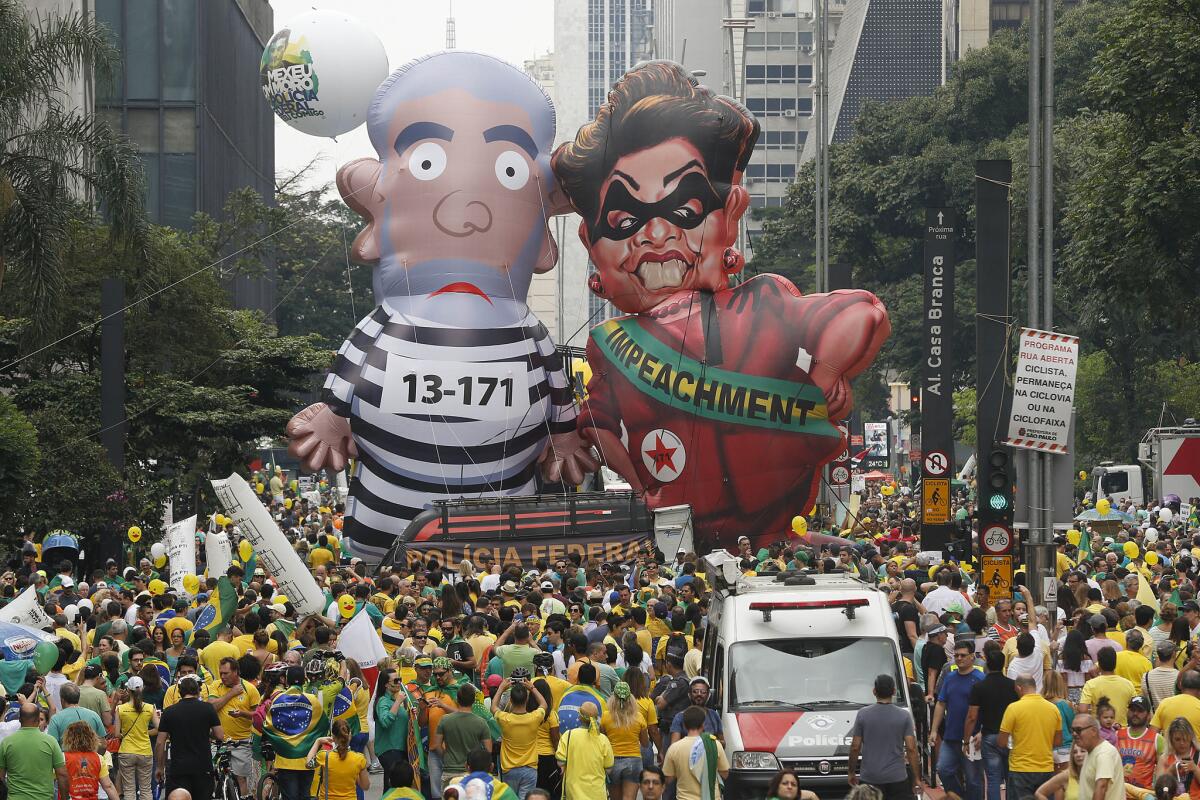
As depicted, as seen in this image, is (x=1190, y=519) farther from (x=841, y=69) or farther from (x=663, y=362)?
(x=841, y=69)

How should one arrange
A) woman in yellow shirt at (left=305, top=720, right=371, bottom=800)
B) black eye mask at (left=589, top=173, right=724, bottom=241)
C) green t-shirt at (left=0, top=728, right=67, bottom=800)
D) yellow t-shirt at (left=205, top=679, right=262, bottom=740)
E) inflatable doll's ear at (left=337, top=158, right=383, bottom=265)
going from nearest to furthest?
green t-shirt at (left=0, top=728, right=67, bottom=800) → woman in yellow shirt at (left=305, top=720, right=371, bottom=800) → yellow t-shirt at (left=205, top=679, right=262, bottom=740) → black eye mask at (left=589, top=173, right=724, bottom=241) → inflatable doll's ear at (left=337, top=158, right=383, bottom=265)

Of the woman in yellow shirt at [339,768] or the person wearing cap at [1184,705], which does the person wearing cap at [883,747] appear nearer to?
the person wearing cap at [1184,705]

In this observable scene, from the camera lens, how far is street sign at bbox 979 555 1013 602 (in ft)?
66.4

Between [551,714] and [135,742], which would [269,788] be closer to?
[135,742]

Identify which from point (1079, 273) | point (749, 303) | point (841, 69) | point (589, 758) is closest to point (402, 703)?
point (589, 758)

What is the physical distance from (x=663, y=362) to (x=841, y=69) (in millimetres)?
63746

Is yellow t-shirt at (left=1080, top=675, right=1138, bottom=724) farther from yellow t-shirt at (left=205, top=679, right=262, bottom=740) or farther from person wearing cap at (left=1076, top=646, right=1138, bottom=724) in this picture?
yellow t-shirt at (left=205, top=679, right=262, bottom=740)

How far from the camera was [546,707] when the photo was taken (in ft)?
41.7

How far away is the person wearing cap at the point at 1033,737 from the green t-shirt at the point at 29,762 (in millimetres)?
6002

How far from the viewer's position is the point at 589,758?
11.7 meters

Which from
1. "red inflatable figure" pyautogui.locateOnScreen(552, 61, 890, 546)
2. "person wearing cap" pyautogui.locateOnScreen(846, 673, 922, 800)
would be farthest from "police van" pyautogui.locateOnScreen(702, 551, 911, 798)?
"red inflatable figure" pyautogui.locateOnScreen(552, 61, 890, 546)

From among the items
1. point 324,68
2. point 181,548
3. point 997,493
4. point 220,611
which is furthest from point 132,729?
point 324,68

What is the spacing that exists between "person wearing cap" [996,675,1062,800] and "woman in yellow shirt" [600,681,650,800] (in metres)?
2.37

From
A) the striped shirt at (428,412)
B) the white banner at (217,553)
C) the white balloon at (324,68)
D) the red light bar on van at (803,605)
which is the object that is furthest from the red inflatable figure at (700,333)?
the red light bar on van at (803,605)
